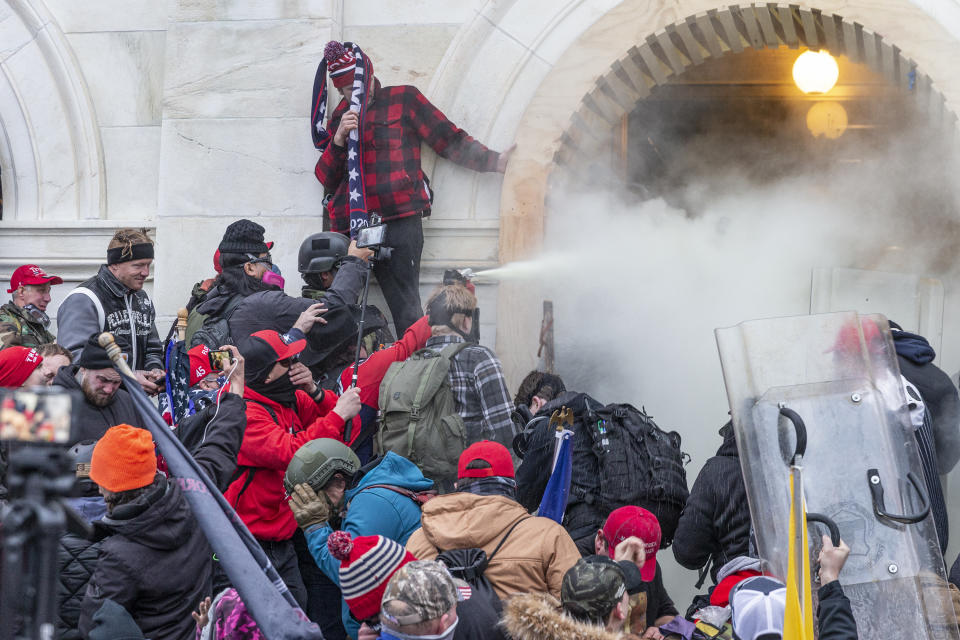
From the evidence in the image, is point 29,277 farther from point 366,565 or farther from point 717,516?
point 717,516

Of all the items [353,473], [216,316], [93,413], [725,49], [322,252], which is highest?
[725,49]

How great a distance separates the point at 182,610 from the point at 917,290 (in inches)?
205

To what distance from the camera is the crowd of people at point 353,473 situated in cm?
393

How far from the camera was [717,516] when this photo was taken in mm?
4770

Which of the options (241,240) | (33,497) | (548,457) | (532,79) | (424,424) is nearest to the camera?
(33,497)

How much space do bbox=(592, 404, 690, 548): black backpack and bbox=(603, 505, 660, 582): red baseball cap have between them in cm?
53

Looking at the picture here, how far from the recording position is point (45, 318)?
A: 7.37m

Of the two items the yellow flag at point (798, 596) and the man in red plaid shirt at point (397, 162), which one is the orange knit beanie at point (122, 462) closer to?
the yellow flag at point (798, 596)

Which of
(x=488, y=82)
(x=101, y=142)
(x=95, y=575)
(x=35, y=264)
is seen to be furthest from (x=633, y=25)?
(x=95, y=575)

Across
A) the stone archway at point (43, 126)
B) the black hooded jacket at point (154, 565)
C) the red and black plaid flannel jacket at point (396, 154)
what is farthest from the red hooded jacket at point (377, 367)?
the stone archway at point (43, 126)

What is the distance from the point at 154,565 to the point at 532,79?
4.37 m

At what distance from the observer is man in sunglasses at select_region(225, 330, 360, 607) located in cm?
509

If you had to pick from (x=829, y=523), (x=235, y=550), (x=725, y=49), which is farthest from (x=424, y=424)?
(x=725, y=49)

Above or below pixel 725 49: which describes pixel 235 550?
below
